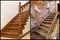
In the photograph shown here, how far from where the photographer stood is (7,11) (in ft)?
15.0

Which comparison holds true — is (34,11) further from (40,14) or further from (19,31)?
(19,31)

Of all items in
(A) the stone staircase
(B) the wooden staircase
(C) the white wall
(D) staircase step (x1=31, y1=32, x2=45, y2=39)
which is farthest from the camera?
(C) the white wall

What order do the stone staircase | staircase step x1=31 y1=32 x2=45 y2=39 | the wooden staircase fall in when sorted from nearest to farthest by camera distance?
the stone staircase < staircase step x1=31 y1=32 x2=45 y2=39 < the wooden staircase

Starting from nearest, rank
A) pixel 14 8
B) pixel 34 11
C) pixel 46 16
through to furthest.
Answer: pixel 46 16, pixel 34 11, pixel 14 8

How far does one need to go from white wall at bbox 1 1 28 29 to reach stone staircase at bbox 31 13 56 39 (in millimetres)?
2945

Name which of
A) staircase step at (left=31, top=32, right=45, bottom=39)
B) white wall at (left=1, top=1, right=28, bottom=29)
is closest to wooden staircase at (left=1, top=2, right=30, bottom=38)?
white wall at (left=1, top=1, right=28, bottom=29)

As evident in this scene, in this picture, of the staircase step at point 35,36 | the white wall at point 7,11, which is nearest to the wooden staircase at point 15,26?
the white wall at point 7,11

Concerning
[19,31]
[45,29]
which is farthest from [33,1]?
[19,31]

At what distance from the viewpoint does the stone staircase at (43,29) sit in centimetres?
153

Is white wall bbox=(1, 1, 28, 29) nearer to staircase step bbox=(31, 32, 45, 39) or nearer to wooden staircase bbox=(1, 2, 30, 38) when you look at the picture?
wooden staircase bbox=(1, 2, 30, 38)

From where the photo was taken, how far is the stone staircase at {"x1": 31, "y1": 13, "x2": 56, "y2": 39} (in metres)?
1.53

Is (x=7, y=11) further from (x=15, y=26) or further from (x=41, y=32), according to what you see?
(x=41, y=32)

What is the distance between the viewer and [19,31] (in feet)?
13.2

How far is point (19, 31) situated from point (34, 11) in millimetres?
2313
